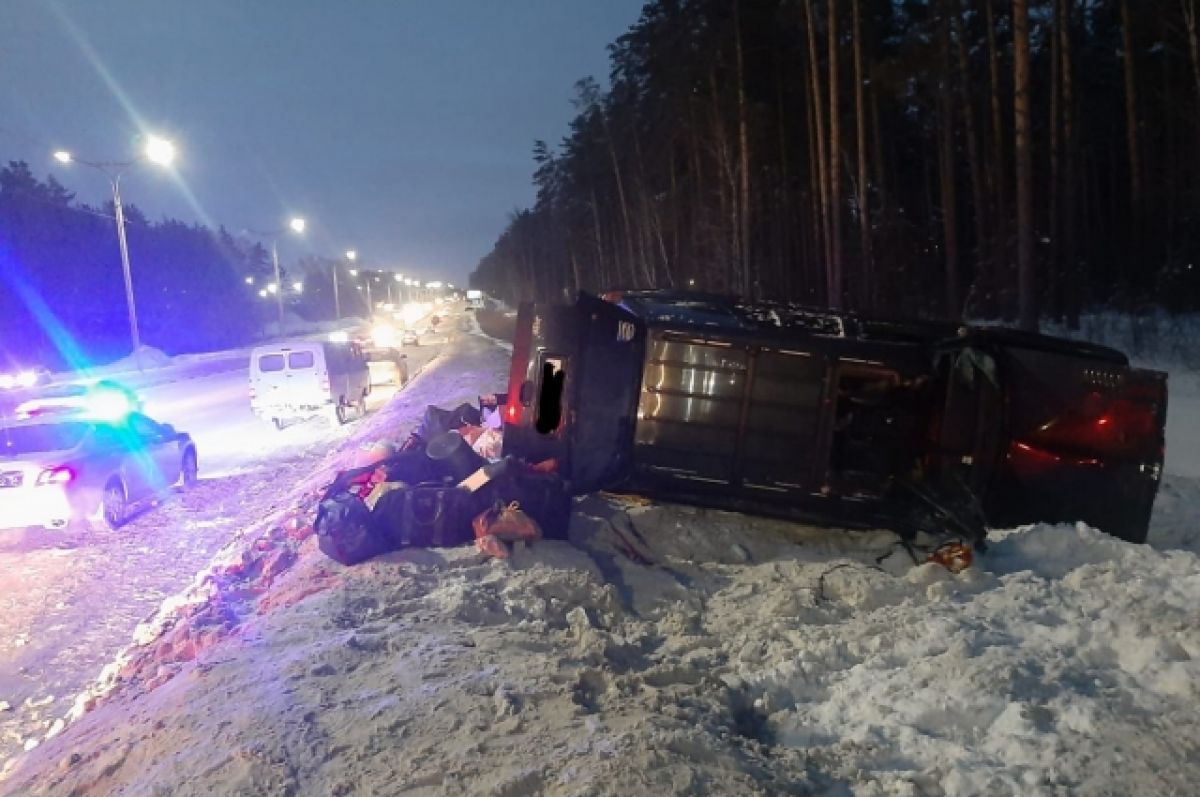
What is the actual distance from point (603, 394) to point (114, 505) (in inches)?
284

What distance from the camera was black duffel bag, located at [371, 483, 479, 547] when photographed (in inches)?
265

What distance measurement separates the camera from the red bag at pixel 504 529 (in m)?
6.51

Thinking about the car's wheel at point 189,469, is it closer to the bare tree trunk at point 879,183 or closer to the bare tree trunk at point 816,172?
the bare tree trunk at point 816,172

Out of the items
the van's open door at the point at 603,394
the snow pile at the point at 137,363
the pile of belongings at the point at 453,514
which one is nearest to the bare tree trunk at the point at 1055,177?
the van's open door at the point at 603,394

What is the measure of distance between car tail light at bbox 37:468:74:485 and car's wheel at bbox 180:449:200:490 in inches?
125

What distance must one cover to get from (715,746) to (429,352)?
150 feet

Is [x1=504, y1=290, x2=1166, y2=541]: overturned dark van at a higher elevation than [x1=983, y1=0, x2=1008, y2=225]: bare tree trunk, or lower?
lower

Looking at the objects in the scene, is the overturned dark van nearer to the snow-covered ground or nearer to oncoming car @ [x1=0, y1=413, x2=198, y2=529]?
the snow-covered ground

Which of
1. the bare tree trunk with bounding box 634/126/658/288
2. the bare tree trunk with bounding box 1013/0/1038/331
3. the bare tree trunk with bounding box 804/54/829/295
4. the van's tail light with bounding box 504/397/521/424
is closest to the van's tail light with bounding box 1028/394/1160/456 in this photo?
the van's tail light with bounding box 504/397/521/424

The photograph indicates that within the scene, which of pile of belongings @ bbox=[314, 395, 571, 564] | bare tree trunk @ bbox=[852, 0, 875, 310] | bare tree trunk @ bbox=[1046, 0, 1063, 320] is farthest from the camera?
bare tree trunk @ bbox=[852, 0, 875, 310]

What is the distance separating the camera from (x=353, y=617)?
5.45 m

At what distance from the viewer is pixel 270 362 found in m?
21.3

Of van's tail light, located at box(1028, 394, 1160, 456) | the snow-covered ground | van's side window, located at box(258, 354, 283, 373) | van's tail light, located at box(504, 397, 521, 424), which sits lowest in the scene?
the snow-covered ground

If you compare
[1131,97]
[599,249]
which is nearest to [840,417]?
[1131,97]
